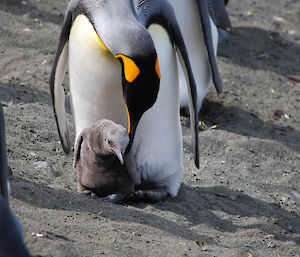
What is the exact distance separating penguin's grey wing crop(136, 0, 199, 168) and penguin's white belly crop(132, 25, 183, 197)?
0.14ft

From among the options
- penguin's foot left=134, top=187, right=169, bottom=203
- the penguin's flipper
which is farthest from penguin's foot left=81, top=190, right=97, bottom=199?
the penguin's flipper

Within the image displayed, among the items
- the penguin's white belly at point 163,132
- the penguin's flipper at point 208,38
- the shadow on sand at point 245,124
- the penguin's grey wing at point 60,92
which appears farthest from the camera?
the shadow on sand at point 245,124

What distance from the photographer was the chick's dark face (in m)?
3.11

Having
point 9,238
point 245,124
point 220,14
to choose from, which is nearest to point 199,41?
point 245,124

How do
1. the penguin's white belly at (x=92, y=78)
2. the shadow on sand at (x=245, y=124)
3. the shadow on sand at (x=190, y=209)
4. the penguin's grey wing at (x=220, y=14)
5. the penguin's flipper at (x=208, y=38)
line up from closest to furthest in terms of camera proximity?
the shadow on sand at (x=190, y=209), the penguin's white belly at (x=92, y=78), the penguin's flipper at (x=208, y=38), the shadow on sand at (x=245, y=124), the penguin's grey wing at (x=220, y=14)

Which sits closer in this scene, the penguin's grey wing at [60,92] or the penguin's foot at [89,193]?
the penguin's foot at [89,193]

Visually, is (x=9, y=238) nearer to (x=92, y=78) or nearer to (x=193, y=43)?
(x=92, y=78)

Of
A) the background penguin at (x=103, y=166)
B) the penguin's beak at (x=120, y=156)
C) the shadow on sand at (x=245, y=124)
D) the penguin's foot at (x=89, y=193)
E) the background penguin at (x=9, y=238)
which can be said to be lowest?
the shadow on sand at (x=245, y=124)

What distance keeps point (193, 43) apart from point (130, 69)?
2.09 meters

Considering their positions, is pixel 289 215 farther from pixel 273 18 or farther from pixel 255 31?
pixel 273 18

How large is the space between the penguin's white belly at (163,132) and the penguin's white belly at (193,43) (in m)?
1.11

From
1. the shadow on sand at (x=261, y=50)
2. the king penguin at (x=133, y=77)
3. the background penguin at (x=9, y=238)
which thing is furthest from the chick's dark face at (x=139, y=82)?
the shadow on sand at (x=261, y=50)

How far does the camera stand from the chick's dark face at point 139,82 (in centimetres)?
311

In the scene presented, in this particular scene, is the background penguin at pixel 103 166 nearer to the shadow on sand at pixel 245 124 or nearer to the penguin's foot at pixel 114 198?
the penguin's foot at pixel 114 198
